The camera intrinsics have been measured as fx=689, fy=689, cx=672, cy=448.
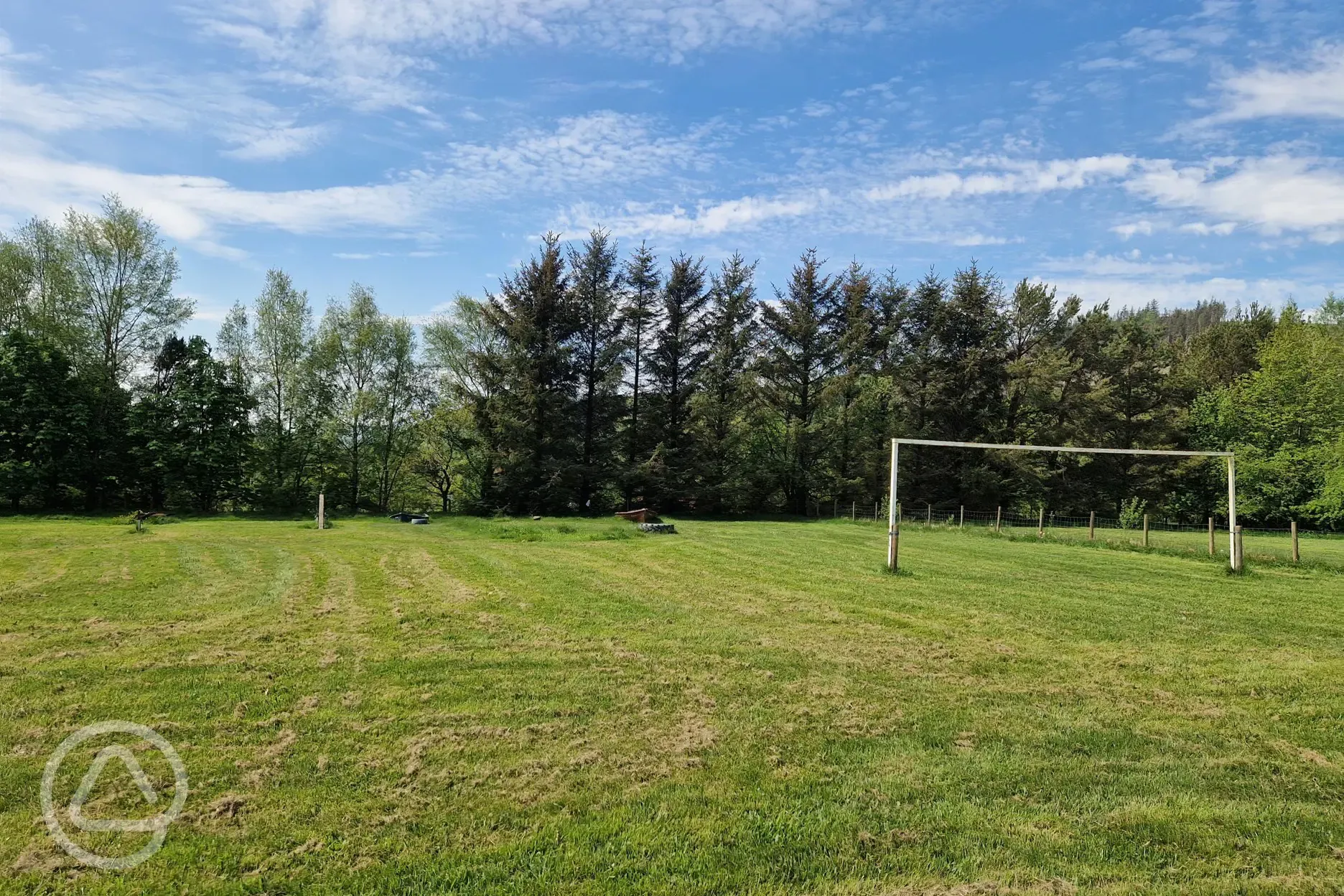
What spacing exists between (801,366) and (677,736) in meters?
34.3

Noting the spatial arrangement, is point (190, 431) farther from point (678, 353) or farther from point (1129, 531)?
point (1129, 531)

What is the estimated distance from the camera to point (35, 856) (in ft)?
9.96

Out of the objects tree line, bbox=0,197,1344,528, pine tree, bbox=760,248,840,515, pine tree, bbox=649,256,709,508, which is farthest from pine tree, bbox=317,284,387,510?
pine tree, bbox=760,248,840,515

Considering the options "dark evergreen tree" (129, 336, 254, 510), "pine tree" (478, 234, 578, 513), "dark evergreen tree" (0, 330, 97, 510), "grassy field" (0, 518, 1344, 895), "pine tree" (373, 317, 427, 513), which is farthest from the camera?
"pine tree" (373, 317, 427, 513)

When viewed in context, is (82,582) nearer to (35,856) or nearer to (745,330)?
(35,856)

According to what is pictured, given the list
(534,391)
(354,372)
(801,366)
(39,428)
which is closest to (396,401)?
(354,372)

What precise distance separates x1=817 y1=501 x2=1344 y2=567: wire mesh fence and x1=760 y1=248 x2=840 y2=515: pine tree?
2.48 metres

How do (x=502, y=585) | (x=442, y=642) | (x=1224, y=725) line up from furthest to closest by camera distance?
1. (x=502, y=585)
2. (x=442, y=642)
3. (x=1224, y=725)

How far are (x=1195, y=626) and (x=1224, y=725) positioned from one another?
429 centimetres

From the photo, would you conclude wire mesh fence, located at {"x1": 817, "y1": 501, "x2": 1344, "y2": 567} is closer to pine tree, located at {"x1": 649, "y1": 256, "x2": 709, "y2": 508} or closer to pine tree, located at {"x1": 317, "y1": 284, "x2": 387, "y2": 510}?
pine tree, located at {"x1": 649, "y1": 256, "x2": 709, "y2": 508}

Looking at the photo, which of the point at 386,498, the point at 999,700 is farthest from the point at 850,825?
the point at 386,498

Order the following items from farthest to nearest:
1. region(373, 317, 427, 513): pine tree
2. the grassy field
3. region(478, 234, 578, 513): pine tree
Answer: region(373, 317, 427, 513): pine tree → region(478, 234, 578, 513): pine tree → the grassy field

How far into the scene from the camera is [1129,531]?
25609 mm

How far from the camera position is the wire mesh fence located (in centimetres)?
1858
